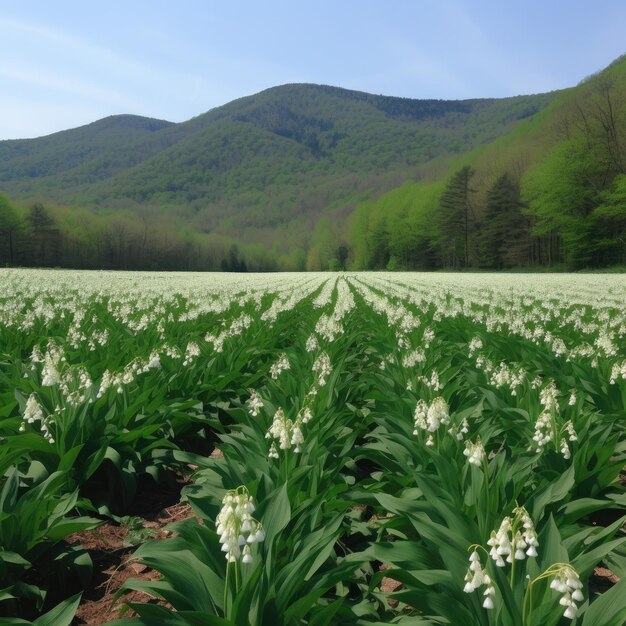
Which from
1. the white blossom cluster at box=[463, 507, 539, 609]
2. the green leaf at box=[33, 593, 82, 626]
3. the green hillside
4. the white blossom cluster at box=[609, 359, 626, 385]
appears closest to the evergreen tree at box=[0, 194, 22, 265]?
the green hillside

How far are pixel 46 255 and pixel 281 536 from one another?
94.7 m

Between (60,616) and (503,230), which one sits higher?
(503,230)

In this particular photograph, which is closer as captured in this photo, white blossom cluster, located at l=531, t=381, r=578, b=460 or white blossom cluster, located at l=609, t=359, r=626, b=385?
white blossom cluster, located at l=531, t=381, r=578, b=460

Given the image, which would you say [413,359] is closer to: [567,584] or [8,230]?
[567,584]

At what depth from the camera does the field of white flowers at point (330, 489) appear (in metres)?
2.61

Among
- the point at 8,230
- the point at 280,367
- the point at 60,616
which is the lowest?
the point at 60,616

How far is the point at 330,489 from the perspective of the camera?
12.9 feet

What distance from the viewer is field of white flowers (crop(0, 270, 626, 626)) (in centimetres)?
261

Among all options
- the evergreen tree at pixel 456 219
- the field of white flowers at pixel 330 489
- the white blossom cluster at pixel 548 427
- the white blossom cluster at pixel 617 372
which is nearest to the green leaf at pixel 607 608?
the field of white flowers at pixel 330 489

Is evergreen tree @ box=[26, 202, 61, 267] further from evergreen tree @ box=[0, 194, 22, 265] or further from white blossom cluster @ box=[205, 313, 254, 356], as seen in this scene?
white blossom cluster @ box=[205, 313, 254, 356]

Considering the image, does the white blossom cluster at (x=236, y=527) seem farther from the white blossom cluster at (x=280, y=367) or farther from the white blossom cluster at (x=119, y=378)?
the white blossom cluster at (x=280, y=367)

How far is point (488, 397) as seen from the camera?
612 centimetres

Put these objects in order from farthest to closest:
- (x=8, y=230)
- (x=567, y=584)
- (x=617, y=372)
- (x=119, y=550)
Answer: (x=8, y=230), (x=617, y=372), (x=119, y=550), (x=567, y=584)

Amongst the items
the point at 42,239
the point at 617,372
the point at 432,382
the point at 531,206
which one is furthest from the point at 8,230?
the point at 617,372
